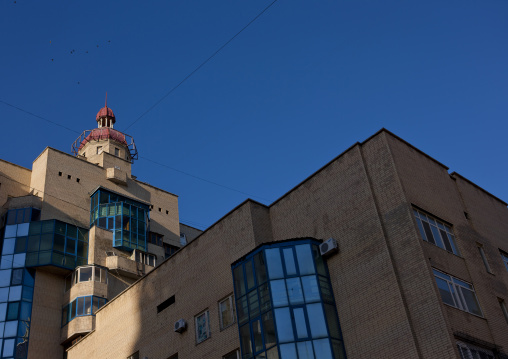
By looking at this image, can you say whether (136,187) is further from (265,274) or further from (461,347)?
(461,347)

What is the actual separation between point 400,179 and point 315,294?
529 centimetres

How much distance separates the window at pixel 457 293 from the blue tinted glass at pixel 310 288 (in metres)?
4.28

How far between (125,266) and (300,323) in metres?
21.9

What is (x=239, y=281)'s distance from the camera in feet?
78.0

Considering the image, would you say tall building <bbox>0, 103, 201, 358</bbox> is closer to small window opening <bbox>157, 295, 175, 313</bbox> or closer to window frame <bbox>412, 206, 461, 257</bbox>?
small window opening <bbox>157, 295, 175, 313</bbox>

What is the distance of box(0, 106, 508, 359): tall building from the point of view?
19875 mm

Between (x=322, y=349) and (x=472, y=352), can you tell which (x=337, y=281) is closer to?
(x=322, y=349)

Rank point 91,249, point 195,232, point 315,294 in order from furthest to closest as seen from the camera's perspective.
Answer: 1. point 195,232
2. point 91,249
3. point 315,294

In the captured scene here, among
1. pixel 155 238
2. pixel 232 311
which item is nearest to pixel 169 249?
pixel 155 238

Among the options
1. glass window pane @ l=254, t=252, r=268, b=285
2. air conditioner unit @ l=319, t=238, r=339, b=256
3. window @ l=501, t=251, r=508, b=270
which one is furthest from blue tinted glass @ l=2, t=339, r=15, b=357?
window @ l=501, t=251, r=508, b=270

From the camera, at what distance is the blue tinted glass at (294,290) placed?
21641mm

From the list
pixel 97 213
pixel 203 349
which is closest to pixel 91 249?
pixel 97 213

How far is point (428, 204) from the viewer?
22609 millimetres

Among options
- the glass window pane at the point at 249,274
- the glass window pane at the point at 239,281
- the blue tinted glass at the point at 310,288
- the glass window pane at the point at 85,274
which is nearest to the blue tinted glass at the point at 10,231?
the glass window pane at the point at 85,274
